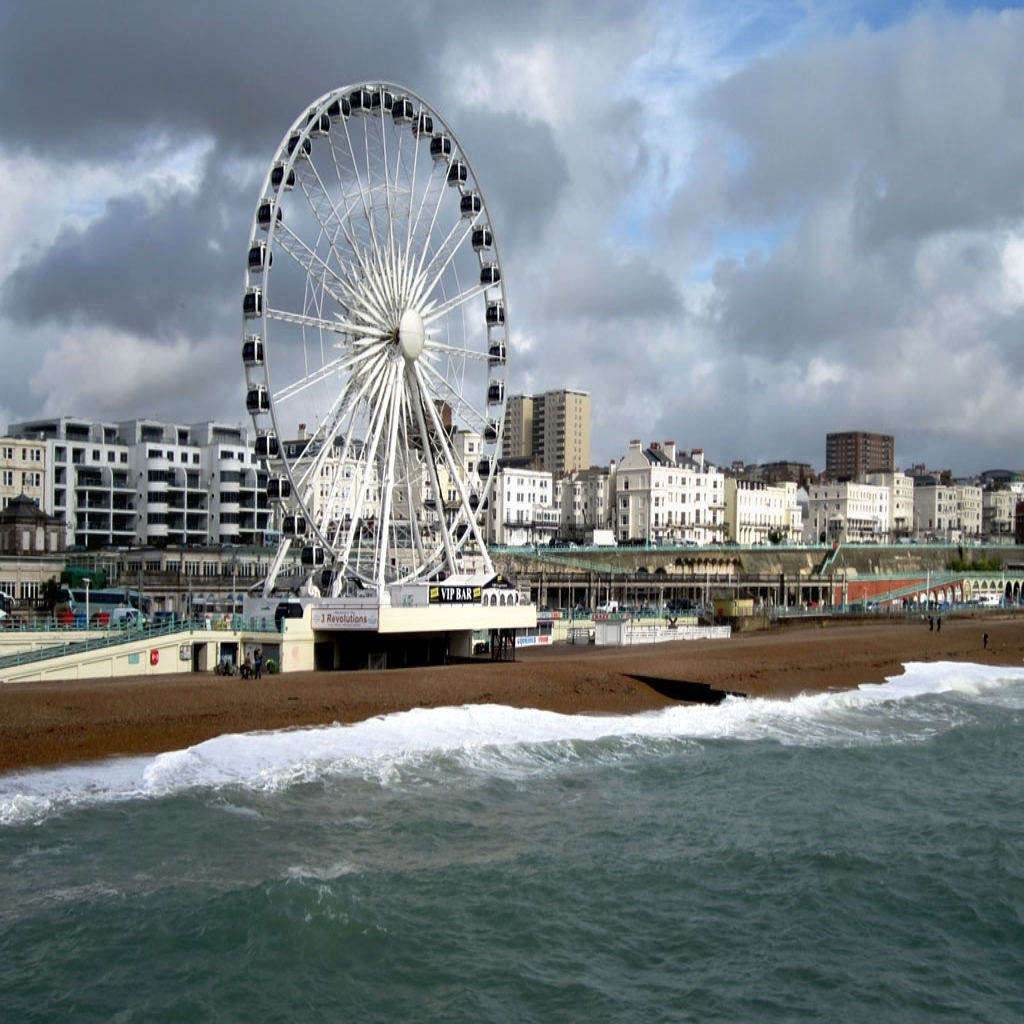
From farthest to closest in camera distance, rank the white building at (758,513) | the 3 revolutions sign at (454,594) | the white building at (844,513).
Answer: the white building at (844,513) → the white building at (758,513) → the 3 revolutions sign at (454,594)

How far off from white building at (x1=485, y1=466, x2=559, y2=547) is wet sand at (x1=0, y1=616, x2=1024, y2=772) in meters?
59.5

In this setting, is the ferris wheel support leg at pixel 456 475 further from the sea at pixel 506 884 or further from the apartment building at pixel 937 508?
the apartment building at pixel 937 508

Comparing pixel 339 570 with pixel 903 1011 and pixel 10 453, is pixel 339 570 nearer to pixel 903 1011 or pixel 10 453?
pixel 903 1011

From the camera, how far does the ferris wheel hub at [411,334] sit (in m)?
45.3

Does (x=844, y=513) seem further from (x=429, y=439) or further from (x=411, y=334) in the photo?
(x=411, y=334)

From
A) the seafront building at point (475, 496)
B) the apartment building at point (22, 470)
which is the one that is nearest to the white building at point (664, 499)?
the seafront building at point (475, 496)

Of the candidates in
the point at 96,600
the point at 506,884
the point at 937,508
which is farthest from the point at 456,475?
the point at 937,508

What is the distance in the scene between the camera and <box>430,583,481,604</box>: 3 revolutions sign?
43938 millimetres

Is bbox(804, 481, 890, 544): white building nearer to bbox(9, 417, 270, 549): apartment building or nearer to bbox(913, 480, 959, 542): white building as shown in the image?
bbox(913, 480, 959, 542): white building

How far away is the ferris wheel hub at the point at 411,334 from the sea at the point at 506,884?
18.0m

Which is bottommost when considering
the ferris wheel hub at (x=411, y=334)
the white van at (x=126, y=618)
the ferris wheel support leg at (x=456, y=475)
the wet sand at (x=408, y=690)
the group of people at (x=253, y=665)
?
the wet sand at (x=408, y=690)

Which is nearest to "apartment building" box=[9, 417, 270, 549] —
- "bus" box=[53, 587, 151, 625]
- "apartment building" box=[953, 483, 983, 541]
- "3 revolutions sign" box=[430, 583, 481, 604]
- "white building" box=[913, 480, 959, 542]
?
"bus" box=[53, 587, 151, 625]

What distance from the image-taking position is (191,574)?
69.1m

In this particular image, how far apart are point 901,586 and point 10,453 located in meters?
72.6
